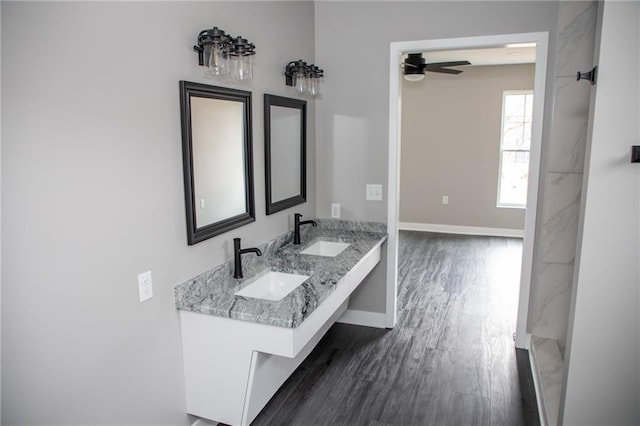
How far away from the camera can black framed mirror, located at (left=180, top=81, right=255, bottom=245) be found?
213 centimetres

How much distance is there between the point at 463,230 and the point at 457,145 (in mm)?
1306

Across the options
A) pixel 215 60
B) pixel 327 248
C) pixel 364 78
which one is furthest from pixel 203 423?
pixel 364 78

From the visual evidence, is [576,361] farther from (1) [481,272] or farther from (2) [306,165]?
(1) [481,272]

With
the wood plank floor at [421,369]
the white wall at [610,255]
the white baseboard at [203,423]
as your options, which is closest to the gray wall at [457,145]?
the wood plank floor at [421,369]

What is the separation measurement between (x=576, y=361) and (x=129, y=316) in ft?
6.07

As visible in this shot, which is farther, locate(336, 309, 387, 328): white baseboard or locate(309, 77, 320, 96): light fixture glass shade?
locate(336, 309, 387, 328): white baseboard

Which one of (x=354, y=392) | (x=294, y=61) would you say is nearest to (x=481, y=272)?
(x=354, y=392)

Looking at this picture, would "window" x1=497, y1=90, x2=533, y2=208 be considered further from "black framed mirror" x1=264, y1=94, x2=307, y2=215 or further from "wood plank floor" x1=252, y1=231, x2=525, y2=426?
"black framed mirror" x1=264, y1=94, x2=307, y2=215

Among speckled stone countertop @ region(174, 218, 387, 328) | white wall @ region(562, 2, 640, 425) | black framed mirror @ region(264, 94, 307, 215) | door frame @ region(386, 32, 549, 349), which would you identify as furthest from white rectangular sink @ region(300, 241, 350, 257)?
white wall @ region(562, 2, 640, 425)

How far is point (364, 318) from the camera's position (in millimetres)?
3705

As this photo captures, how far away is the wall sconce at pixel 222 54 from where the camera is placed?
6.90 feet

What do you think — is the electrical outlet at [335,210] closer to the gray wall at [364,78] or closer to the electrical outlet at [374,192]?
the gray wall at [364,78]

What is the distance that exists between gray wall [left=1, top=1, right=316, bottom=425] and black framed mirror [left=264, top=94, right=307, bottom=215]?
764mm

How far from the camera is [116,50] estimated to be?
171cm
